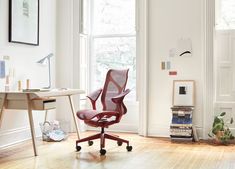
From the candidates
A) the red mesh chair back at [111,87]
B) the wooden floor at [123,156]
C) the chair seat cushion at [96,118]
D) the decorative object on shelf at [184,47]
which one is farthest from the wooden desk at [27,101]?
the decorative object on shelf at [184,47]

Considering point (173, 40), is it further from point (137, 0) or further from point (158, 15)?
point (137, 0)

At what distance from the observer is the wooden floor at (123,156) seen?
3717mm

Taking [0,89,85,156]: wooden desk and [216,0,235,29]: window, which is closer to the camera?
[0,89,85,156]: wooden desk

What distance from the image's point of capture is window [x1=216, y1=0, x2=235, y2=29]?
5309 millimetres

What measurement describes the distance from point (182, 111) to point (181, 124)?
0.19 meters

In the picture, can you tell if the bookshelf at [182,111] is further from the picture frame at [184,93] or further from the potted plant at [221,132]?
the potted plant at [221,132]

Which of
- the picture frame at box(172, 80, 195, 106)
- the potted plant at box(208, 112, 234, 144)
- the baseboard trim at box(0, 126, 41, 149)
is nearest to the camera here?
the baseboard trim at box(0, 126, 41, 149)

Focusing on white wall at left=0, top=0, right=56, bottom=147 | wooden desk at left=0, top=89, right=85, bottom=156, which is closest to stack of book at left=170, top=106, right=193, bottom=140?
wooden desk at left=0, top=89, right=85, bottom=156

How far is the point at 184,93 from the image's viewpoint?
17.3 ft

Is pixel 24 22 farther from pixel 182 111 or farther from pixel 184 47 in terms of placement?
pixel 182 111

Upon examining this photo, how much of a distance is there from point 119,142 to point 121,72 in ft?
3.10

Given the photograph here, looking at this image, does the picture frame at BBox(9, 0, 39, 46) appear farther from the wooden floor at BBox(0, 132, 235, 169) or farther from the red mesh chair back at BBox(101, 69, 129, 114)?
the wooden floor at BBox(0, 132, 235, 169)

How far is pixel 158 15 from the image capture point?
549 cm

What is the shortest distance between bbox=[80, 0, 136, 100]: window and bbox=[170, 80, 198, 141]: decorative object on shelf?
882 mm
